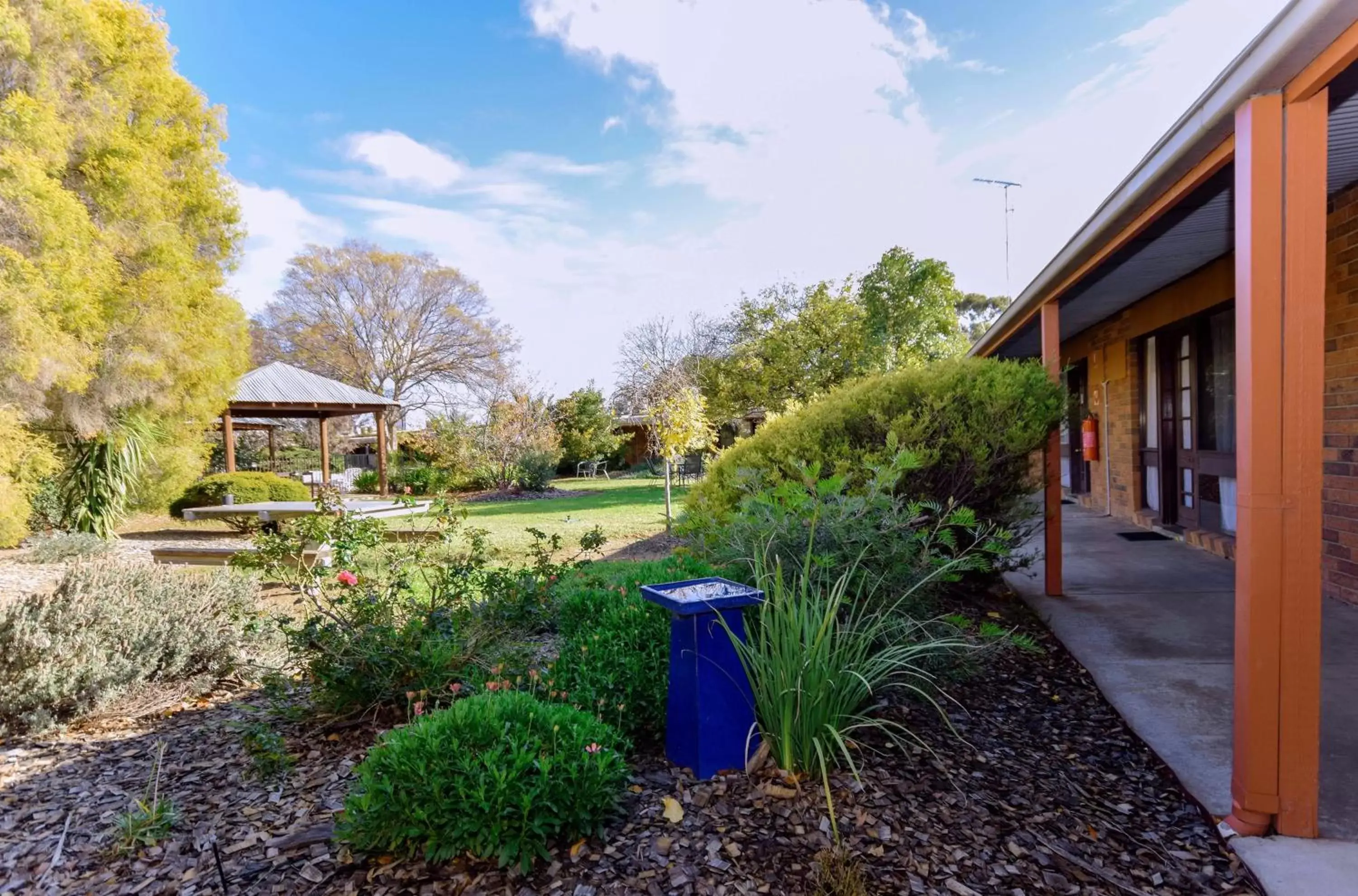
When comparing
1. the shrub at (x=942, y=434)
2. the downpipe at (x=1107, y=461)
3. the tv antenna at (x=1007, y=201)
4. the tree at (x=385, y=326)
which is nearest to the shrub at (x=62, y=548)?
the shrub at (x=942, y=434)

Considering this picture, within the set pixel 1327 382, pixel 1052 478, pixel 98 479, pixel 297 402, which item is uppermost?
pixel 297 402

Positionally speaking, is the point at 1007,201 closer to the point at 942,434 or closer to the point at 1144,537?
the point at 1144,537

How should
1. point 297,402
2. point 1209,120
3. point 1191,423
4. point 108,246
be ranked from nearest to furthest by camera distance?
point 1209,120
point 1191,423
point 108,246
point 297,402

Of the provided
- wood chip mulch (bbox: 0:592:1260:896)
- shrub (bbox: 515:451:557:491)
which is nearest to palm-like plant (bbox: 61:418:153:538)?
shrub (bbox: 515:451:557:491)

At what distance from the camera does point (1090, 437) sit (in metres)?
9.37

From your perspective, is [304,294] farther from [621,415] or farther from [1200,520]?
[1200,520]

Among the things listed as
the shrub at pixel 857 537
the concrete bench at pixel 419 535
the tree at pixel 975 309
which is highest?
the tree at pixel 975 309

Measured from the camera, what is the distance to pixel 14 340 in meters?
7.57

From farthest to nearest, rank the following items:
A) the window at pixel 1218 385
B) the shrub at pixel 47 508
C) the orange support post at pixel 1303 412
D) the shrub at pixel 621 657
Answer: the shrub at pixel 47 508 < the window at pixel 1218 385 < the shrub at pixel 621 657 < the orange support post at pixel 1303 412

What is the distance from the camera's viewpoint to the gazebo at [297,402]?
15.4 m

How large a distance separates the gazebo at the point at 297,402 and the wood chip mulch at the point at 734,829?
13637 mm

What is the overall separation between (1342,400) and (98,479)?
45.8 feet

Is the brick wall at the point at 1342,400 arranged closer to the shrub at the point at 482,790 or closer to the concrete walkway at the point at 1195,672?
the concrete walkway at the point at 1195,672

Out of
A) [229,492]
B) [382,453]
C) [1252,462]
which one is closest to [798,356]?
[382,453]
